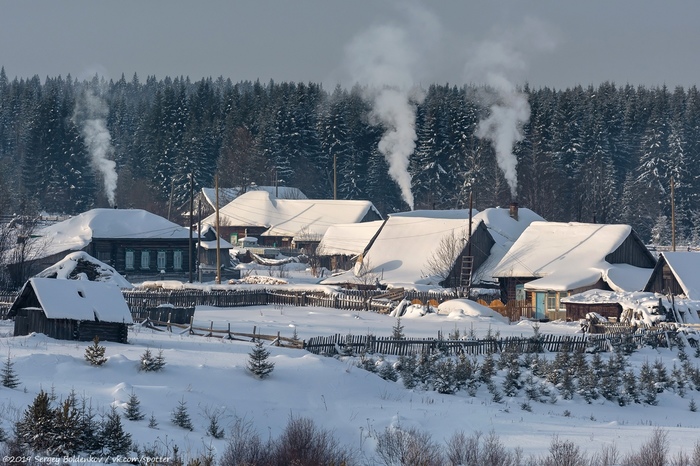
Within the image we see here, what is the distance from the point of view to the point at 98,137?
14000 cm

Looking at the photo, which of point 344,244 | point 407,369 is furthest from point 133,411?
point 344,244

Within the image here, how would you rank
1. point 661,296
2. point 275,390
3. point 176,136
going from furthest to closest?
point 176,136
point 661,296
point 275,390

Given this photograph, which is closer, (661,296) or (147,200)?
(661,296)

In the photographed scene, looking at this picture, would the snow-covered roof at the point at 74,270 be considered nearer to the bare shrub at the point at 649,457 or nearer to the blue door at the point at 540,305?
the blue door at the point at 540,305

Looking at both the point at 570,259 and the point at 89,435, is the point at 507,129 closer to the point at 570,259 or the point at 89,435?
the point at 570,259

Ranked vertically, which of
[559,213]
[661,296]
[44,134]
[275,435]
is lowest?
[275,435]

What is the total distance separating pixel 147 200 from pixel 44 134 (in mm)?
13879

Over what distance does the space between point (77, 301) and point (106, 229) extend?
35515 mm

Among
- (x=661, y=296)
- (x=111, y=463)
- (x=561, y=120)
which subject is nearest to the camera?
(x=111, y=463)

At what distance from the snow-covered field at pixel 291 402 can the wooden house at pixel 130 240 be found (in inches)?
1289

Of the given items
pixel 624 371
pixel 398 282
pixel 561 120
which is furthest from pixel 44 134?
pixel 624 371

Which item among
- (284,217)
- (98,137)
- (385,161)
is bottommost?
(284,217)

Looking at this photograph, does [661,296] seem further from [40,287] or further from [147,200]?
[147,200]

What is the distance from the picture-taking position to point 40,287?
28156mm
